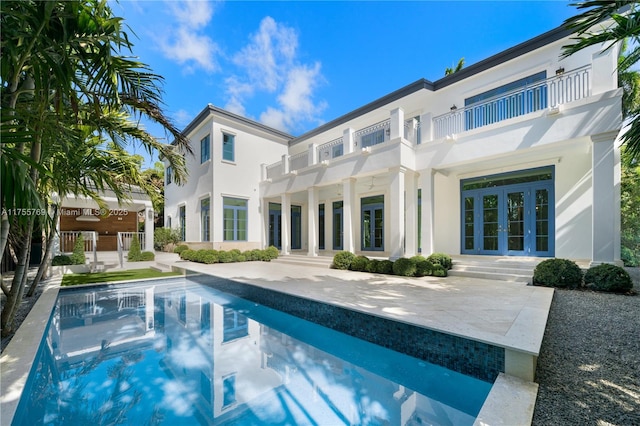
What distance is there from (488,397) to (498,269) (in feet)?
22.9

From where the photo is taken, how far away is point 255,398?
3.56 metres

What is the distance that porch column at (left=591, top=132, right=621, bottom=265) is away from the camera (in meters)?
7.37

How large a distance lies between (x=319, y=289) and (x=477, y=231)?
302 inches

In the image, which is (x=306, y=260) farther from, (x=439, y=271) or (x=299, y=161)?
(x=439, y=271)

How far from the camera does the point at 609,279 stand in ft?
21.6

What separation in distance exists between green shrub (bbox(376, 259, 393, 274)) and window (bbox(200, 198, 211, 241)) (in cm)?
1009

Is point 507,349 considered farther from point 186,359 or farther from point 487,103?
point 487,103

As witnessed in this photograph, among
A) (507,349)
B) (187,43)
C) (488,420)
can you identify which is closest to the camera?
(488,420)

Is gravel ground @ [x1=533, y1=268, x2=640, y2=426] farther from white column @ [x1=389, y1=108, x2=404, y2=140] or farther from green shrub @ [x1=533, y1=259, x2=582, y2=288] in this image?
white column @ [x1=389, y1=108, x2=404, y2=140]

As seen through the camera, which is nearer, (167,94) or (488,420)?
(488,420)

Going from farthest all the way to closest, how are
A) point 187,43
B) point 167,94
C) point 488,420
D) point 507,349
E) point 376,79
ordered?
point 376,79 < point 187,43 < point 167,94 < point 507,349 < point 488,420

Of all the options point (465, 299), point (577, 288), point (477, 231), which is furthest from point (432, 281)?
point (477, 231)

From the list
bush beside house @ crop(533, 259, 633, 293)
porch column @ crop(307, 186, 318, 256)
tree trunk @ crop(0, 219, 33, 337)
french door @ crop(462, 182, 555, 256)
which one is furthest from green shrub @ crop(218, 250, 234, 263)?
bush beside house @ crop(533, 259, 633, 293)

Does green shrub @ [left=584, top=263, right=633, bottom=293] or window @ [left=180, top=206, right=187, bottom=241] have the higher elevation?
window @ [left=180, top=206, right=187, bottom=241]
